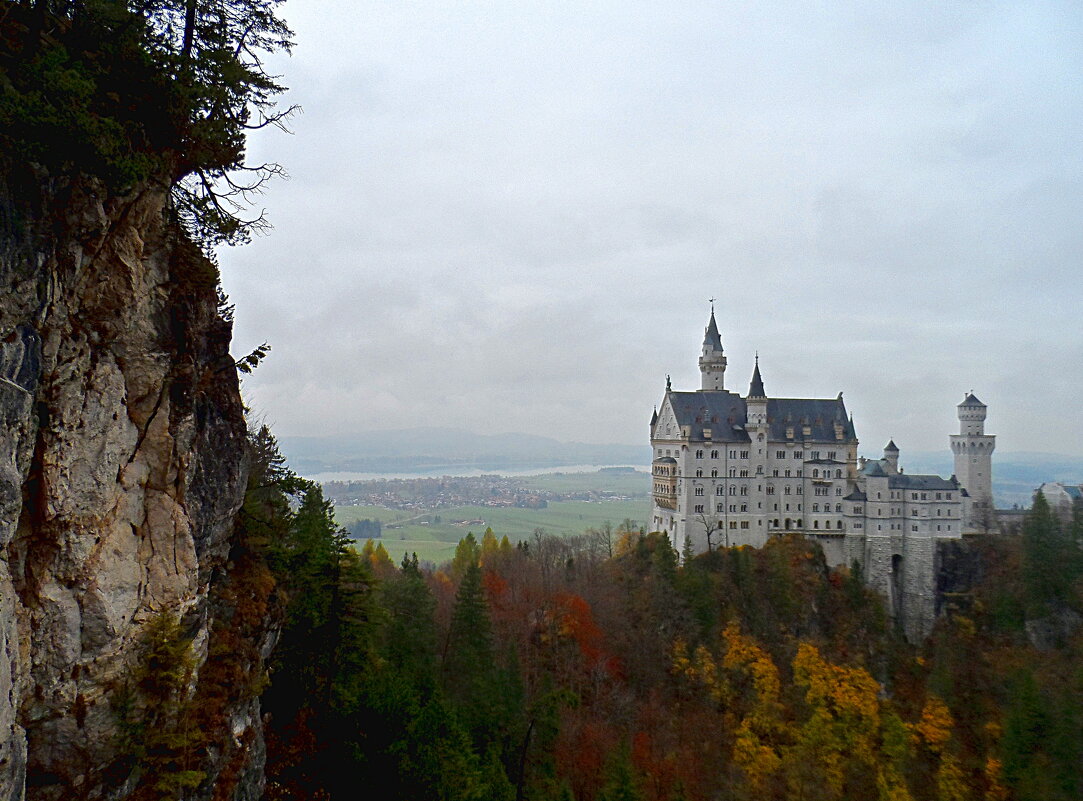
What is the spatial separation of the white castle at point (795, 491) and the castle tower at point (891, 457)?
3222 millimetres

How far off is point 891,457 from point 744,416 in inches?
719

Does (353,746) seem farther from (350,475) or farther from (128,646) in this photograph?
(350,475)

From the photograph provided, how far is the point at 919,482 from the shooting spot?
69.1 m

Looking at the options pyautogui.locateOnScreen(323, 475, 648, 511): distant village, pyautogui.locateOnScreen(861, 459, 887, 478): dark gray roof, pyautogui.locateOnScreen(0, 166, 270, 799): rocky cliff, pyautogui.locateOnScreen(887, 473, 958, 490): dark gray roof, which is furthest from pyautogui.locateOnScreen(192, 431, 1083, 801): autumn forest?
pyautogui.locateOnScreen(323, 475, 648, 511): distant village

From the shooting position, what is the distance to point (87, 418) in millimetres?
13508

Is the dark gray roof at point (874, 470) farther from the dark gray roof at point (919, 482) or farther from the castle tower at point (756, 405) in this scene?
the castle tower at point (756, 405)

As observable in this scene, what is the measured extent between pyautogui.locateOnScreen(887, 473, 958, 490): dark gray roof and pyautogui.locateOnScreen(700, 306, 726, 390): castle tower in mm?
17854

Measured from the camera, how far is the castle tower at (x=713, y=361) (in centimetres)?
7138

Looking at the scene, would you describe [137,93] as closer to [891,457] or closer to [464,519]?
[891,457]

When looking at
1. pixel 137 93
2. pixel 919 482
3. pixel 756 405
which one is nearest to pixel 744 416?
pixel 756 405

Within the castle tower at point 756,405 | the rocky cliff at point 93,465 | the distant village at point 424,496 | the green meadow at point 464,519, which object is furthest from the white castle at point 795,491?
the distant village at point 424,496

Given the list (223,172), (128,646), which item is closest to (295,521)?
(128,646)

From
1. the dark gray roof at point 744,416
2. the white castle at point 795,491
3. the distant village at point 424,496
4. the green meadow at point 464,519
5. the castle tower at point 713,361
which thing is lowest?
the green meadow at point 464,519

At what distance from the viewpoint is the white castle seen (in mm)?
66250
